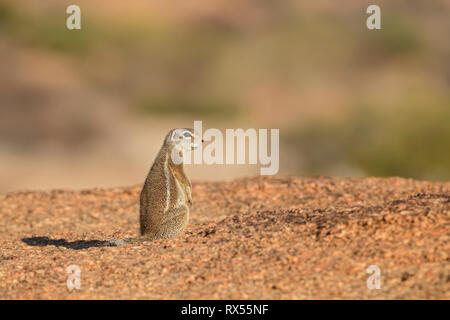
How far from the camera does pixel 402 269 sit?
22.5 feet

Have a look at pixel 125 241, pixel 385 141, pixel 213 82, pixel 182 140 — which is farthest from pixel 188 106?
pixel 125 241

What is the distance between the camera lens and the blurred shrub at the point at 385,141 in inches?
1069

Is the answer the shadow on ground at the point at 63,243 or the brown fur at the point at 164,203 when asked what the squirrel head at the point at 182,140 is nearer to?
the brown fur at the point at 164,203

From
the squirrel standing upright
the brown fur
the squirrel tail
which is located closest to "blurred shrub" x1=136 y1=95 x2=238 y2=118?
the squirrel standing upright

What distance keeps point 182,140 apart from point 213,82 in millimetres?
32564

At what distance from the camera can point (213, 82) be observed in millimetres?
41719

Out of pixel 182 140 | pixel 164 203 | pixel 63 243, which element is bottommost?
pixel 63 243

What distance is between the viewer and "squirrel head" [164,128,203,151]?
938cm

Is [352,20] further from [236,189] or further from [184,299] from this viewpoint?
[184,299]

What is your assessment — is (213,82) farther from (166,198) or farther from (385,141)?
(166,198)

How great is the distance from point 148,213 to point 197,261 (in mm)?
1690

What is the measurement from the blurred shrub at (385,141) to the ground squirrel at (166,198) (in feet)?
60.6
